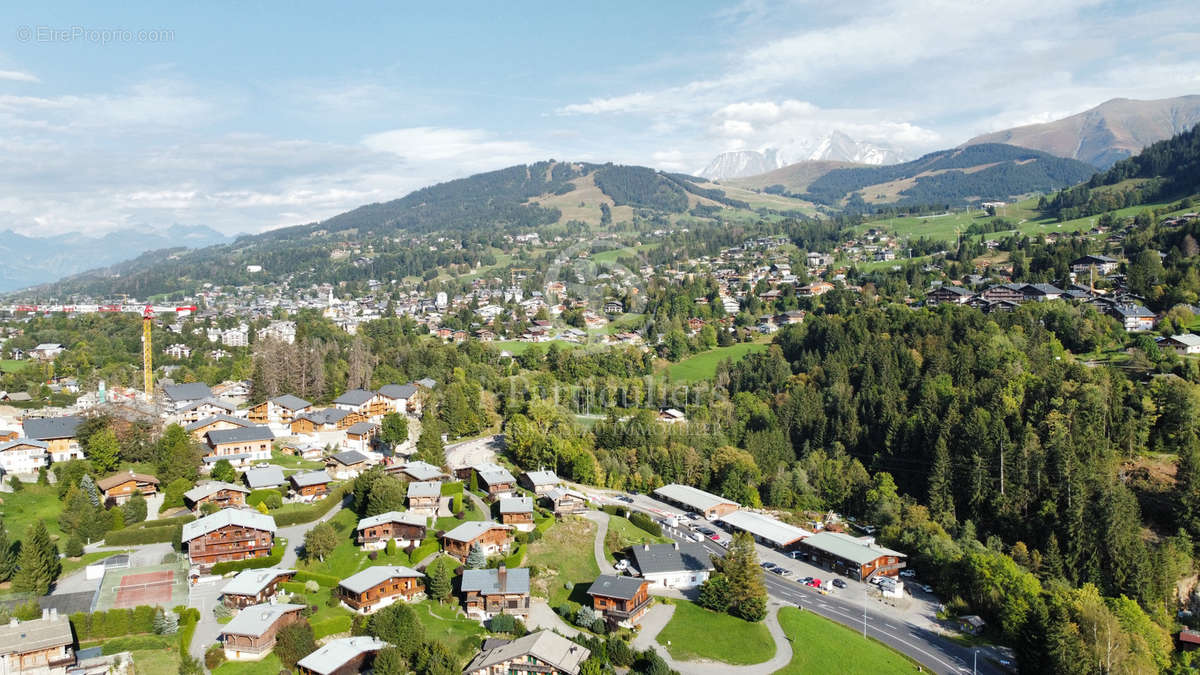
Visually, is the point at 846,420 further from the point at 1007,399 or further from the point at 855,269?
the point at 855,269

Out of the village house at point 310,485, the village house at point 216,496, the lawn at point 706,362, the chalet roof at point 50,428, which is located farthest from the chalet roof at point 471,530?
the lawn at point 706,362

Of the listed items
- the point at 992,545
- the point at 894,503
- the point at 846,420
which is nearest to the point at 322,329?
the point at 846,420

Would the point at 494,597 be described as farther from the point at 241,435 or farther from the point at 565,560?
the point at 241,435

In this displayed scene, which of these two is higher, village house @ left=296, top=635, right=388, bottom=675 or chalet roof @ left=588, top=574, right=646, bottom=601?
village house @ left=296, top=635, right=388, bottom=675

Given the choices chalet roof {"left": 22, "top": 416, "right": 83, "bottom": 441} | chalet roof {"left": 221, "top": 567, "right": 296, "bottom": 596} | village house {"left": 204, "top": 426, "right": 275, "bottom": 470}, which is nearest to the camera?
chalet roof {"left": 221, "top": 567, "right": 296, "bottom": 596}

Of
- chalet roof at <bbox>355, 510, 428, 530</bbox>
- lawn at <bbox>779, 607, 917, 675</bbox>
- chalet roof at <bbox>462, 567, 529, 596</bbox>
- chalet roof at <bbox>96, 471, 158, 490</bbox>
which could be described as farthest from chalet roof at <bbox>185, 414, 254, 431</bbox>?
lawn at <bbox>779, 607, 917, 675</bbox>

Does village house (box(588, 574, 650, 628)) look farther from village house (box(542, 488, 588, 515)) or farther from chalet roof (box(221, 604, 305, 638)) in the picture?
chalet roof (box(221, 604, 305, 638))

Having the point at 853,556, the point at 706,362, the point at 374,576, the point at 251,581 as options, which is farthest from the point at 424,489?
the point at 706,362

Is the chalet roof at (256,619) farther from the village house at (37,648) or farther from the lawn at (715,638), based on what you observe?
the lawn at (715,638)
